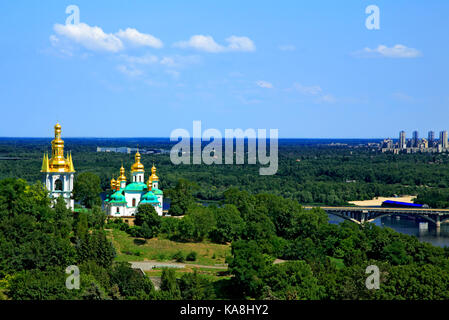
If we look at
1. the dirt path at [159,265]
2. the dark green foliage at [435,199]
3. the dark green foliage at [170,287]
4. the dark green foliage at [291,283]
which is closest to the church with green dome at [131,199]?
the dirt path at [159,265]

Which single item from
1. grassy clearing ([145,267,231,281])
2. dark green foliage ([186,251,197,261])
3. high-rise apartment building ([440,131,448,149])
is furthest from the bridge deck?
high-rise apartment building ([440,131,448,149])

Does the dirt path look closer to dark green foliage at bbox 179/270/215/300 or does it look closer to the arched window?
dark green foliage at bbox 179/270/215/300

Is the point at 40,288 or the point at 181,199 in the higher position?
the point at 181,199

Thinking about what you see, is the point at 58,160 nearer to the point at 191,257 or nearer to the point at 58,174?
the point at 58,174

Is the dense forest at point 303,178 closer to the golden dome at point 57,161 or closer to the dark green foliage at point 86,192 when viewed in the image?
the dark green foliage at point 86,192

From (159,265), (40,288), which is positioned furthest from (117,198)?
(40,288)
